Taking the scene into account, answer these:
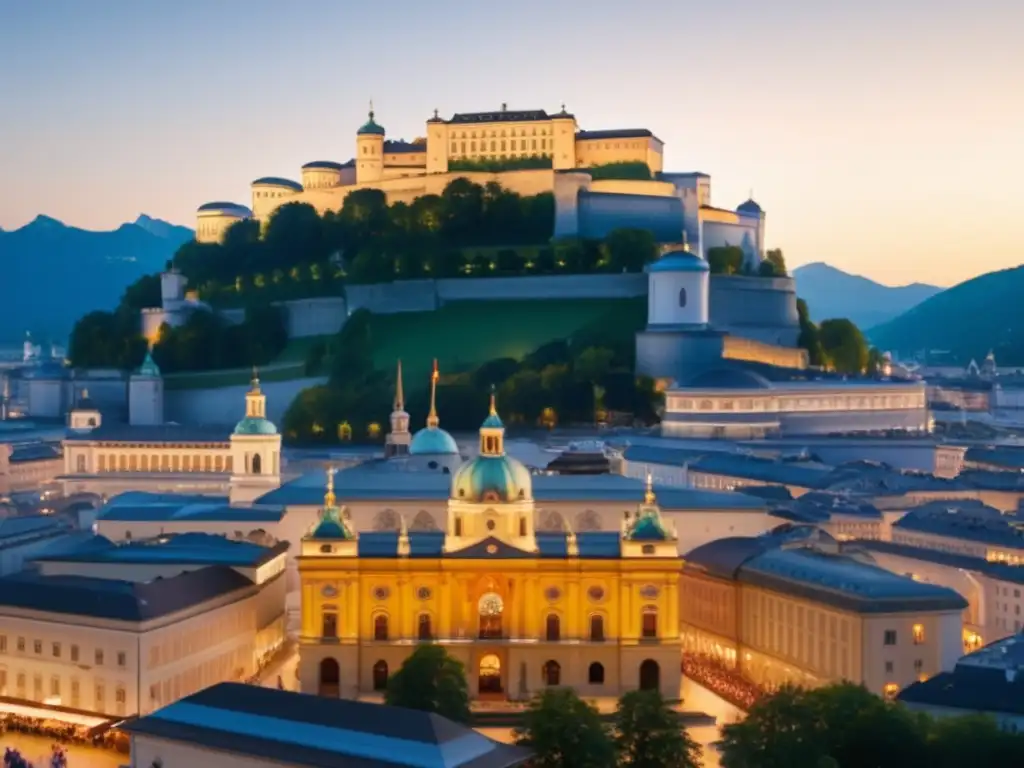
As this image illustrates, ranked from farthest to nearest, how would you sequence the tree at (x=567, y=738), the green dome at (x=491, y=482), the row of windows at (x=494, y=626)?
the green dome at (x=491, y=482), the row of windows at (x=494, y=626), the tree at (x=567, y=738)

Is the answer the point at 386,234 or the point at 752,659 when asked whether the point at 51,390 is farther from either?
the point at 752,659

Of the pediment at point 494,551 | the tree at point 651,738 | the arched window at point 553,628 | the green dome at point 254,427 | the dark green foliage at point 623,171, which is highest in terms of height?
the dark green foliage at point 623,171

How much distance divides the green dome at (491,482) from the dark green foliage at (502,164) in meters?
57.2

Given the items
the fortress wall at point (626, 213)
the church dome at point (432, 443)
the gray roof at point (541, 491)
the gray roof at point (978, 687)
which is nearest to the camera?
the gray roof at point (978, 687)

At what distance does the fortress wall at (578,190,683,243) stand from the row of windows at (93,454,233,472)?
28.1 meters

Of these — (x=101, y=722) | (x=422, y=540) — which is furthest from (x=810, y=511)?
(x=101, y=722)

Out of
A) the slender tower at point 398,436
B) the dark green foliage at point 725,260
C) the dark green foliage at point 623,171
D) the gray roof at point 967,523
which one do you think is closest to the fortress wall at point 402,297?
the dark green foliage at point 623,171

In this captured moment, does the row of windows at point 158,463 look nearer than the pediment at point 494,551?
No

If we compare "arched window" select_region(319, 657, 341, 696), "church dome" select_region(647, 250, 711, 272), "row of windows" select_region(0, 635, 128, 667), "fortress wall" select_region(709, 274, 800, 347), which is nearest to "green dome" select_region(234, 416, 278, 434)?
"row of windows" select_region(0, 635, 128, 667)

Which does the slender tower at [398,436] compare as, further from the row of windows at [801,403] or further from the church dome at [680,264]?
the church dome at [680,264]

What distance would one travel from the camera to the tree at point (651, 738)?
33812 mm

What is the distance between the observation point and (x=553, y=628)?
4397 centimetres

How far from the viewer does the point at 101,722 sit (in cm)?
4103

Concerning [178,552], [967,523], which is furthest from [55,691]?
[967,523]
